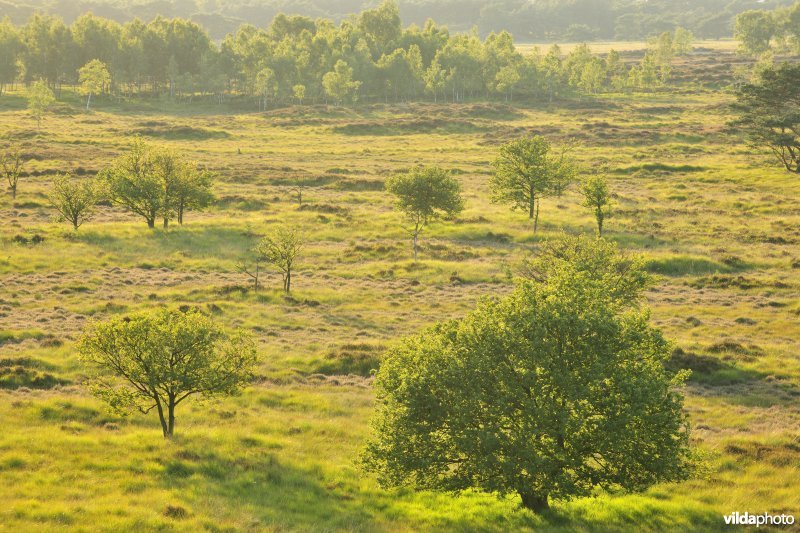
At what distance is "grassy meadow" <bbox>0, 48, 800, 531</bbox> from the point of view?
2052cm

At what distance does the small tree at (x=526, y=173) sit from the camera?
7019cm

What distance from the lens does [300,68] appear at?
178750mm

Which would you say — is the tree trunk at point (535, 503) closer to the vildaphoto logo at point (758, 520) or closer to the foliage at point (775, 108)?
the vildaphoto logo at point (758, 520)

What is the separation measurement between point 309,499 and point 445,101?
175m

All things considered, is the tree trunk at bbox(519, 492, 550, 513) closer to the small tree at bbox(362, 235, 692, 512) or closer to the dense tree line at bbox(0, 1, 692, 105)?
the small tree at bbox(362, 235, 692, 512)

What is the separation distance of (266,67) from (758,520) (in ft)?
576

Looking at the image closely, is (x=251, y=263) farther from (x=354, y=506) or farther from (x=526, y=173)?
(x=354, y=506)

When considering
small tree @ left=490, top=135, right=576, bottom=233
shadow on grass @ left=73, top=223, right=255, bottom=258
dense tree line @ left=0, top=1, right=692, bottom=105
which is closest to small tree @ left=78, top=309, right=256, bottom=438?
shadow on grass @ left=73, top=223, right=255, bottom=258

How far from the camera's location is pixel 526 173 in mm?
70688

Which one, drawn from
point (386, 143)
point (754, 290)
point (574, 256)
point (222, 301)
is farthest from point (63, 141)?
point (754, 290)

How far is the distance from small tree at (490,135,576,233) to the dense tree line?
349 feet

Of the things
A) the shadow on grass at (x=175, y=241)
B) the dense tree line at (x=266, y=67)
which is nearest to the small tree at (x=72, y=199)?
the shadow on grass at (x=175, y=241)

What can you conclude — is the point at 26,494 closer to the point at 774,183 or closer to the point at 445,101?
the point at 774,183

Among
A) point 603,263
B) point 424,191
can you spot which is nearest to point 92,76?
point 424,191
